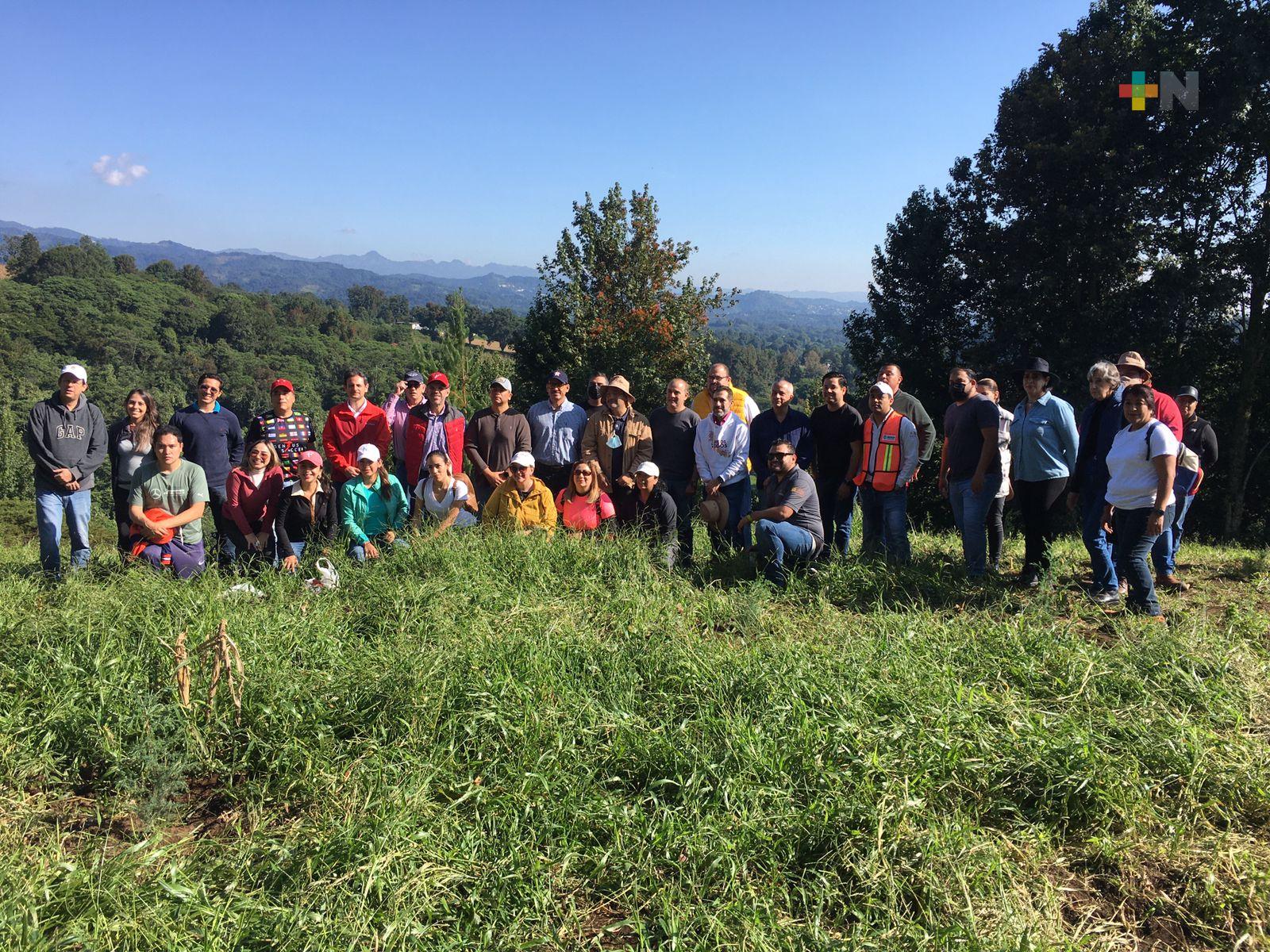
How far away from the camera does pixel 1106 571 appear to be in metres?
5.24

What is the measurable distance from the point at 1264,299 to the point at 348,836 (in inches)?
799

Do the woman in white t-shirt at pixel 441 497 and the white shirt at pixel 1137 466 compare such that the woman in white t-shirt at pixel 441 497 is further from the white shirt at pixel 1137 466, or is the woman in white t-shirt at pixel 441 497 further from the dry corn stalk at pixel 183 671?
the white shirt at pixel 1137 466

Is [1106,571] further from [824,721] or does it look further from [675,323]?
[675,323]

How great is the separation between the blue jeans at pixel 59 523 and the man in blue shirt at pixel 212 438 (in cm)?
90

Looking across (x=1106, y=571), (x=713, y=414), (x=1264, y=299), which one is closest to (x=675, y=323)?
(x=1264, y=299)

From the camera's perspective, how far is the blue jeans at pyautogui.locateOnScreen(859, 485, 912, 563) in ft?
20.2

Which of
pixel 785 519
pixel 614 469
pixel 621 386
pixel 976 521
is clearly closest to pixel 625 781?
pixel 785 519

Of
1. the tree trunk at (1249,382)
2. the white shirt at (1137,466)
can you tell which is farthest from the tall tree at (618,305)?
the white shirt at (1137,466)

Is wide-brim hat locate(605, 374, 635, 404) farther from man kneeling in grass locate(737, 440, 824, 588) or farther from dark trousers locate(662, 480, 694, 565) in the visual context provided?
man kneeling in grass locate(737, 440, 824, 588)

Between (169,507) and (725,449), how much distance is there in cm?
459

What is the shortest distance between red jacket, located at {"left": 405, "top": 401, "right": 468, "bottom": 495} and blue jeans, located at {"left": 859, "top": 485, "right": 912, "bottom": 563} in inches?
147

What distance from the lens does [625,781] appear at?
314 cm

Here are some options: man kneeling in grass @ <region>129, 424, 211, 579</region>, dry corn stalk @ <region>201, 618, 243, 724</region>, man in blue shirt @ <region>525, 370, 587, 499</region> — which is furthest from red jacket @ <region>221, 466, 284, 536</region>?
dry corn stalk @ <region>201, 618, 243, 724</region>

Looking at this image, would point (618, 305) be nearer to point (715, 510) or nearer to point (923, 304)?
point (923, 304)
